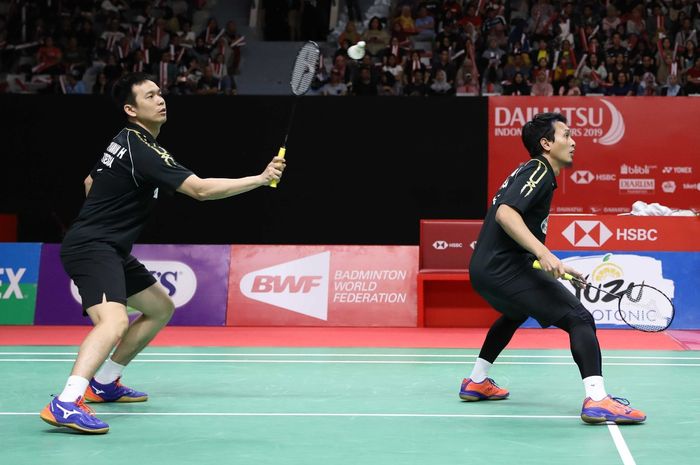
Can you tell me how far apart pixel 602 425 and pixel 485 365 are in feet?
2.98

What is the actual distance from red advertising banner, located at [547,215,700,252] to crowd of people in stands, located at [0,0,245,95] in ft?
18.8

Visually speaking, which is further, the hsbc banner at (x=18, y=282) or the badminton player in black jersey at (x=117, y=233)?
the hsbc banner at (x=18, y=282)

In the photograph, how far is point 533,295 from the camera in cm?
537

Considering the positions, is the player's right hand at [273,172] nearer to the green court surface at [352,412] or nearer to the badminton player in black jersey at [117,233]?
the badminton player in black jersey at [117,233]

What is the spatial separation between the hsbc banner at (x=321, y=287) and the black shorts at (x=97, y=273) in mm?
4804

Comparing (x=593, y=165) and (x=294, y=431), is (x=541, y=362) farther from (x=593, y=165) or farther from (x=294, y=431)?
(x=593, y=165)

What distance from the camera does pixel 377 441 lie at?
4.73 metres

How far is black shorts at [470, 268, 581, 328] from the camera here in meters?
5.29

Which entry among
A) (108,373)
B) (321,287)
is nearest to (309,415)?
(108,373)

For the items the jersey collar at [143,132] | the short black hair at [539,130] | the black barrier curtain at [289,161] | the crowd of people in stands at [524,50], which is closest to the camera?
the jersey collar at [143,132]

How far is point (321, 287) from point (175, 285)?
1451mm

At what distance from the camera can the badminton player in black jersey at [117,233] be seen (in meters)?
4.84

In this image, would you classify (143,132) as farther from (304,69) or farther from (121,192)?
(304,69)

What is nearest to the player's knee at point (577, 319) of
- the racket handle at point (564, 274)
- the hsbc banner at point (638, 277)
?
the racket handle at point (564, 274)
